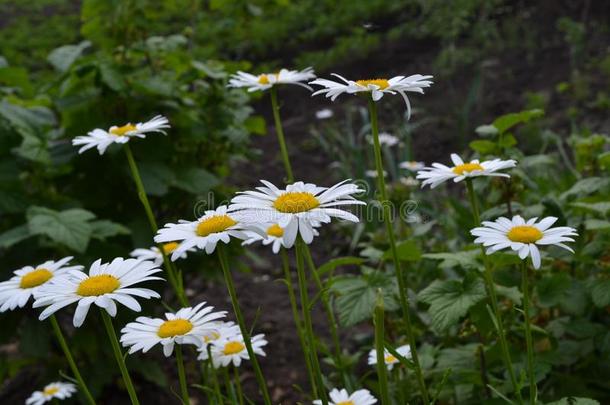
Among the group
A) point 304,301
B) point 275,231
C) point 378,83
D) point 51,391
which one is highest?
point 378,83

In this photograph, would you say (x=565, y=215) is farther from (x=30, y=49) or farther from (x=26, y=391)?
(x=30, y=49)

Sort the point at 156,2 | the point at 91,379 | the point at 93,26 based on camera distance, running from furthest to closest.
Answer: the point at 156,2 < the point at 93,26 < the point at 91,379

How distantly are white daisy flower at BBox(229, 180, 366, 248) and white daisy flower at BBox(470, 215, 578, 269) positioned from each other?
0.84ft

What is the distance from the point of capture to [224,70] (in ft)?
8.83

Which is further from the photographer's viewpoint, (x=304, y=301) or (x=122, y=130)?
(x=122, y=130)

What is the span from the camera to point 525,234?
1.12 m

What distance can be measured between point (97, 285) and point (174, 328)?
0.52 ft

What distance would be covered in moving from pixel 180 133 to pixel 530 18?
4924 mm

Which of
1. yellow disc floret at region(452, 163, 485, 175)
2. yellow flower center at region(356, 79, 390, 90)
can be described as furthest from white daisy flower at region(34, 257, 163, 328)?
yellow disc floret at region(452, 163, 485, 175)

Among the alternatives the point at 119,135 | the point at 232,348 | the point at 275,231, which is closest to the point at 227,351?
the point at 232,348

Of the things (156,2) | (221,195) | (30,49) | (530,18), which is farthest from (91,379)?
(30,49)

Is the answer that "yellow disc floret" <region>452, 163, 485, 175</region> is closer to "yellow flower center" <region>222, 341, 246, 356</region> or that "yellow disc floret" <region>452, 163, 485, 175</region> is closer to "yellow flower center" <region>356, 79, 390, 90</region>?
"yellow flower center" <region>356, 79, 390, 90</region>

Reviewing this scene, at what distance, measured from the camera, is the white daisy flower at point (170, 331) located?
1069 millimetres

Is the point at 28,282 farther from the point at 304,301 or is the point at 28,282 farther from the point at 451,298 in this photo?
the point at 451,298
